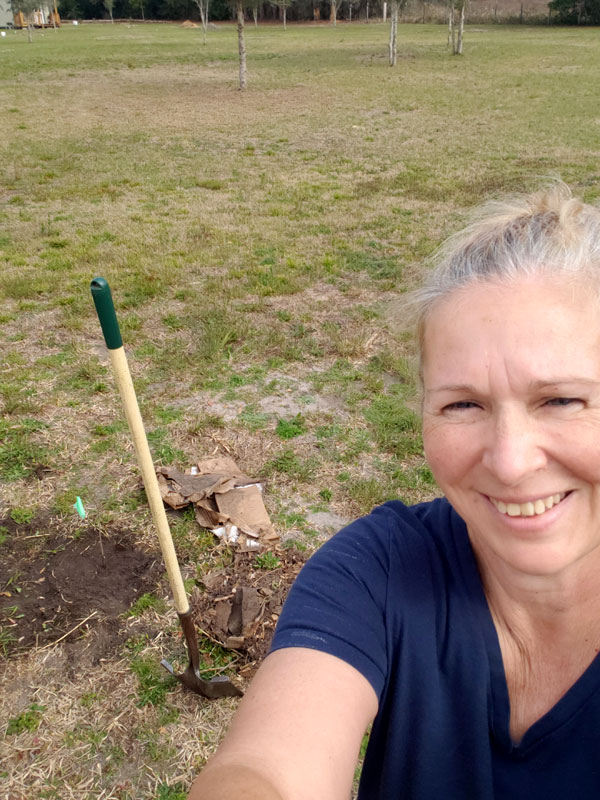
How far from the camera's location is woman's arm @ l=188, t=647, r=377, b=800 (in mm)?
1110

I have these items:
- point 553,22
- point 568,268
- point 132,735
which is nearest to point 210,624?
point 132,735

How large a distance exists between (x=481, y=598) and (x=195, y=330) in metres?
4.67

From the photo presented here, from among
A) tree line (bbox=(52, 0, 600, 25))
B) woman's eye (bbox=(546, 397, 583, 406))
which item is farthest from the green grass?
tree line (bbox=(52, 0, 600, 25))

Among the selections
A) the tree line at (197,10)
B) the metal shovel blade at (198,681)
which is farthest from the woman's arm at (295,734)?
the tree line at (197,10)

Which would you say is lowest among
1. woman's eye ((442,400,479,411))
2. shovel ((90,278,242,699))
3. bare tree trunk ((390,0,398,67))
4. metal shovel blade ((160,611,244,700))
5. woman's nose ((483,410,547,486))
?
metal shovel blade ((160,611,244,700))

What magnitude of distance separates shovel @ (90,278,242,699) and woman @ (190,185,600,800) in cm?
102

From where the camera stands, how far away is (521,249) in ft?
4.07

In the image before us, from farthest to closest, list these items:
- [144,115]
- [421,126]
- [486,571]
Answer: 1. [144,115]
2. [421,126]
3. [486,571]

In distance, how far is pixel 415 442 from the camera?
13.7ft

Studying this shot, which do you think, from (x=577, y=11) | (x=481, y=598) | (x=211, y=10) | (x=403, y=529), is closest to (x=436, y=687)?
(x=481, y=598)

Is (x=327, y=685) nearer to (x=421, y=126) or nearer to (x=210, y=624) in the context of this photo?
(x=210, y=624)

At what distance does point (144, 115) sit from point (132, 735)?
18.2 m

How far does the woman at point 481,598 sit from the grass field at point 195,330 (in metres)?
0.47

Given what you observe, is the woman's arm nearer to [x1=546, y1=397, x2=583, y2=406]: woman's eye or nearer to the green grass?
[x1=546, y1=397, x2=583, y2=406]: woman's eye
